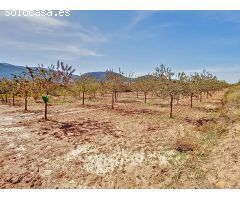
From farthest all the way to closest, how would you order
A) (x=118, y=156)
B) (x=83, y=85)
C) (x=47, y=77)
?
(x=83, y=85)
(x=47, y=77)
(x=118, y=156)

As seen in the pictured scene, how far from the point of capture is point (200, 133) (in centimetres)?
1897

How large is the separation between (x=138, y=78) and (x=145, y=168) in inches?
1736

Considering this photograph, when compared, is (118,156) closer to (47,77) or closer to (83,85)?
(47,77)

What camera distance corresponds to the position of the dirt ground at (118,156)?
10323 millimetres

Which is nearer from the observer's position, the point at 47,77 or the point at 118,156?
the point at 118,156

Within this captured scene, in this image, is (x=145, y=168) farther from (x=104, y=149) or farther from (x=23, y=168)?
(x=23, y=168)

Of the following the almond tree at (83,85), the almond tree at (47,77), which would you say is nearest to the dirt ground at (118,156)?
the almond tree at (47,77)

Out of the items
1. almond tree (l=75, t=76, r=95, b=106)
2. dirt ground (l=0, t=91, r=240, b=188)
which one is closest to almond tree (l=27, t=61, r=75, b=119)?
dirt ground (l=0, t=91, r=240, b=188)

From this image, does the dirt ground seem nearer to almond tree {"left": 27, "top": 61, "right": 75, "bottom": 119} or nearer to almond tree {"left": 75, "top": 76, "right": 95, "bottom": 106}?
almond tree {"left": 27, "top": 61, "right": 75, "bottom": 119}

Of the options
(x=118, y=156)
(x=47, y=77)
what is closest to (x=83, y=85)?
(x=47, y=77)

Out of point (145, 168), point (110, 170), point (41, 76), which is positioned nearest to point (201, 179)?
point (145, 168)

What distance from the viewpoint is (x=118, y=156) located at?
13406 millimetres

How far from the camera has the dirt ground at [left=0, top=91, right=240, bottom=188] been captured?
10.3m

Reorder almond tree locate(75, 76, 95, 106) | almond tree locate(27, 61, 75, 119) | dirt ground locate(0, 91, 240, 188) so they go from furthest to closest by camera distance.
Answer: almond tree locate(75, 76, 95, 106) → almond tree locate(27, 61, 75, 119) → dirt ground locate(0, 91, 240, 188)
